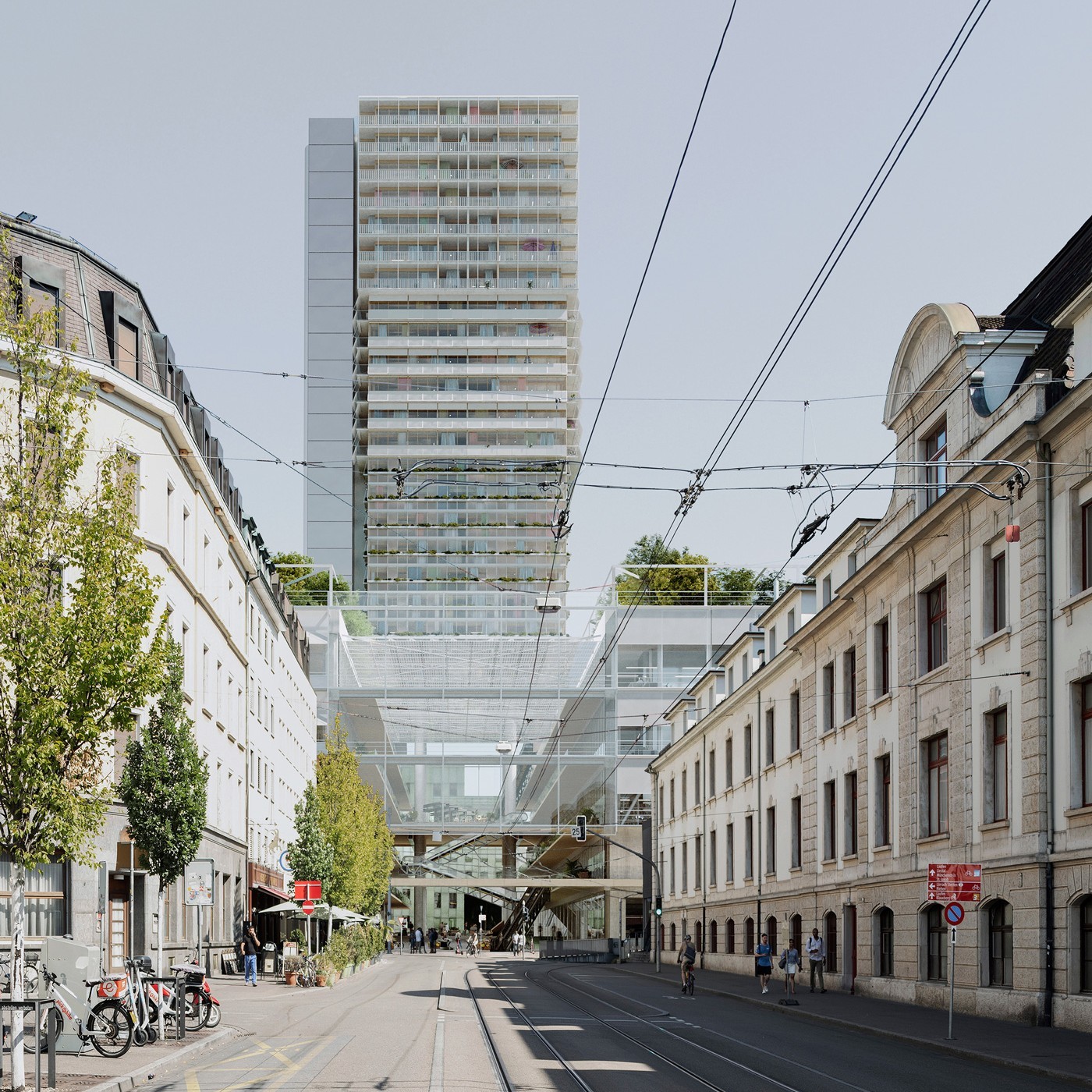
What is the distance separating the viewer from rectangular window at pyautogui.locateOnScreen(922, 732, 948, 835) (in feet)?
105

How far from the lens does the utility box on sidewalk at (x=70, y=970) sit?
19453 mm

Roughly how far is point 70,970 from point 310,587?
79.7 meters

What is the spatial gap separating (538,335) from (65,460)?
103924 mm

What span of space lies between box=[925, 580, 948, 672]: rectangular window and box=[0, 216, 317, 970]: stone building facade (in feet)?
51.0

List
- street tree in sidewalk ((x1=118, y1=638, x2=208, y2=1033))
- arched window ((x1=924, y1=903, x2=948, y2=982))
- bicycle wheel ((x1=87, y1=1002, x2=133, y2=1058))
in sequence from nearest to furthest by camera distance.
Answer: bicycle wheel ((x1=87, y1=1002, x2=133, y2=1058)) < street tree in sidewalk ((x1=118, y1=638, x2=208, y2=1033)) < arched window ((x1=924, y1=903, x2=948, y2=982))

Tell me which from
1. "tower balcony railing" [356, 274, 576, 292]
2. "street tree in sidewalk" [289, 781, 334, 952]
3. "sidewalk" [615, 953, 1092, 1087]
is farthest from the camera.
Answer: "tower balcony railing" [356, 274, 576, 292]

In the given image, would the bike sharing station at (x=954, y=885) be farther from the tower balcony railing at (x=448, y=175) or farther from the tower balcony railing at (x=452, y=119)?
the tower balcony railing at (x=452, y=119)

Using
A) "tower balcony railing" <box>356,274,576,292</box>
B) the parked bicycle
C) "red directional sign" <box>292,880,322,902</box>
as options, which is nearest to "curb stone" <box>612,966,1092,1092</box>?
the parked bicycle

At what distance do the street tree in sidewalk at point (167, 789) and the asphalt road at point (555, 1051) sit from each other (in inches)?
132

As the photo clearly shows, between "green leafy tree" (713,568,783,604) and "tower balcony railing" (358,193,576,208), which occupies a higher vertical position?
"tower balcony railing" (358,193,576,208)

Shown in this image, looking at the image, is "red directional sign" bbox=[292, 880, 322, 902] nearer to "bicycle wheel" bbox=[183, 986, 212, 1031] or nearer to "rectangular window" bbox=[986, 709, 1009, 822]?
"bicycle wheel" bbox=[183, 986, 212, 1031]

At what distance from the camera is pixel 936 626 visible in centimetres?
3288

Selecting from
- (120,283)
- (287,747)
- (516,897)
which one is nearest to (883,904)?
(120,283)

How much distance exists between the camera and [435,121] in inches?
4724
